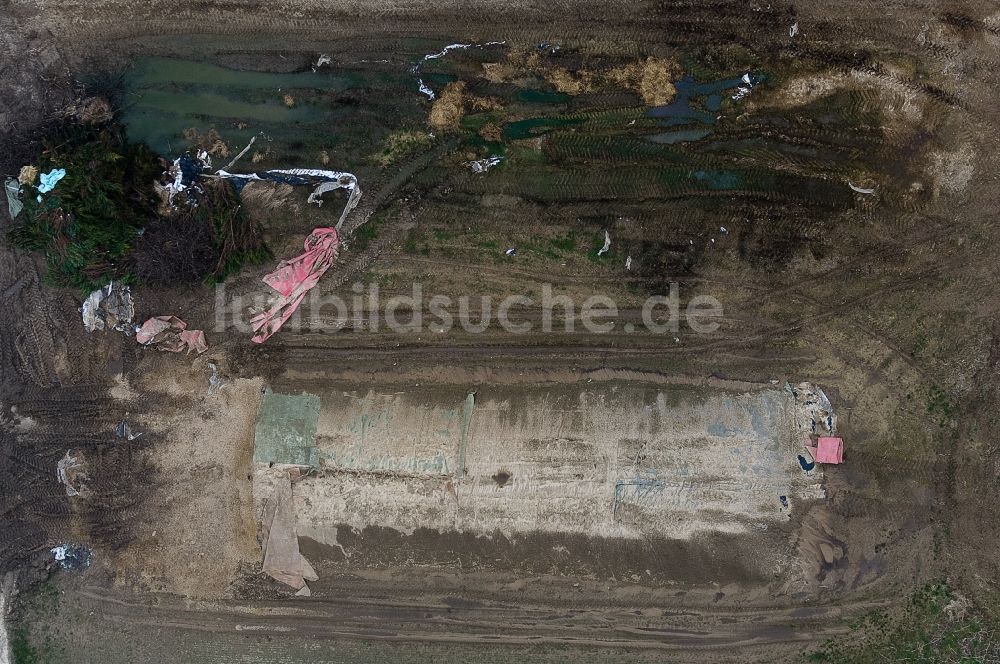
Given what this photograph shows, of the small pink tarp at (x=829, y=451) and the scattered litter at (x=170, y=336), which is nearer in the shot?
the small pink tarp at (x=829, y=451)

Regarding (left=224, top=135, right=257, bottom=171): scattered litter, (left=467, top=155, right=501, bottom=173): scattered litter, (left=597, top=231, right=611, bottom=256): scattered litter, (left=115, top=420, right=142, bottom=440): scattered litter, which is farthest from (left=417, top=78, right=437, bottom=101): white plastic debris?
(left=115, top=420, right=142, bottom=440): scattered litter

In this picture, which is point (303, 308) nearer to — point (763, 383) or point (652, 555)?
point (652, 555)

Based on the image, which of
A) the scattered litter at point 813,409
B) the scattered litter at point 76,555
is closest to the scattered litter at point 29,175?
the scattered litter at point 76,555

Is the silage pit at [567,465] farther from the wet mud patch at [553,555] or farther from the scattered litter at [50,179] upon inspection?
the scattered litter at [50,179]

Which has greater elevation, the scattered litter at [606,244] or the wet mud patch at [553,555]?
the scattered litter at [606,244]

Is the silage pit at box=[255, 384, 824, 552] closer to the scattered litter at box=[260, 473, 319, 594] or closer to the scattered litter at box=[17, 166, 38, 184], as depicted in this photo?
the scattered litter at box=[260, 473, 319, 594]

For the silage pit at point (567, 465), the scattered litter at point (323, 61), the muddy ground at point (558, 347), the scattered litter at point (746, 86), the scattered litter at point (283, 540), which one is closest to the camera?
the silage pit at point (567, 465)

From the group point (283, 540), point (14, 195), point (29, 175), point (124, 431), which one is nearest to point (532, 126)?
point (283, 540)
